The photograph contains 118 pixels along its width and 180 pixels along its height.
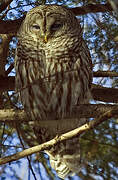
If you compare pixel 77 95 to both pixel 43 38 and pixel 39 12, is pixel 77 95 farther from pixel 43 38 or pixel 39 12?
pixel 39 12

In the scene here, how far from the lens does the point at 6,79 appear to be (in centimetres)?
434

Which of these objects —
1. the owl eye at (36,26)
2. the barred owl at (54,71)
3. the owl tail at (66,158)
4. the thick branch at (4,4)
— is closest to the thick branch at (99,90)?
the barred owl at (54,71)

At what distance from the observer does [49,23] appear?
3.89 meters

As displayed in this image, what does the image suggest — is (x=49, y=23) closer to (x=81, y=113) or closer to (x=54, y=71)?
(x=54, y=71)

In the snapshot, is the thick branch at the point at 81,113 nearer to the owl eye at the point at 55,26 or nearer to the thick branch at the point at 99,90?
the thick branch at the point at 99,90

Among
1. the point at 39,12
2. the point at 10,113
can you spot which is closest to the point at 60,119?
the point at 10,113

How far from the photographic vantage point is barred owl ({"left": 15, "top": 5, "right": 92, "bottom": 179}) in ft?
12.1

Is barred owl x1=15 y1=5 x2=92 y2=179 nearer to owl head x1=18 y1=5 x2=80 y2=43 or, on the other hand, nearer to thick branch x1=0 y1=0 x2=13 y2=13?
owl head x1=18 y1=5 x2=80 y2=43

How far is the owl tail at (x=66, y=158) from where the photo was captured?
4059 mm

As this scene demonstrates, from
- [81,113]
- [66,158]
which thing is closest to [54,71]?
[81,113]

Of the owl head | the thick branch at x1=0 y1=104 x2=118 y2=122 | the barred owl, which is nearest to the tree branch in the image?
the barred owl

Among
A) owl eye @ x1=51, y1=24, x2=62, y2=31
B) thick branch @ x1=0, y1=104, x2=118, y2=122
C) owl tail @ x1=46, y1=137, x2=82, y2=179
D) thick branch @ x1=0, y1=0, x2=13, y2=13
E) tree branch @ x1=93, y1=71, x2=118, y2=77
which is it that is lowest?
owl tail @ x1=46, y1=137, x2=82, y2=179

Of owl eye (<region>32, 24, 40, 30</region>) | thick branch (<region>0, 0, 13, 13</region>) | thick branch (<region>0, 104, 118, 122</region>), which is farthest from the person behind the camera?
thick branch (<region>0, 0, 13, 13</region>)

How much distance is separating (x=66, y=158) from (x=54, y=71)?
1215mm
